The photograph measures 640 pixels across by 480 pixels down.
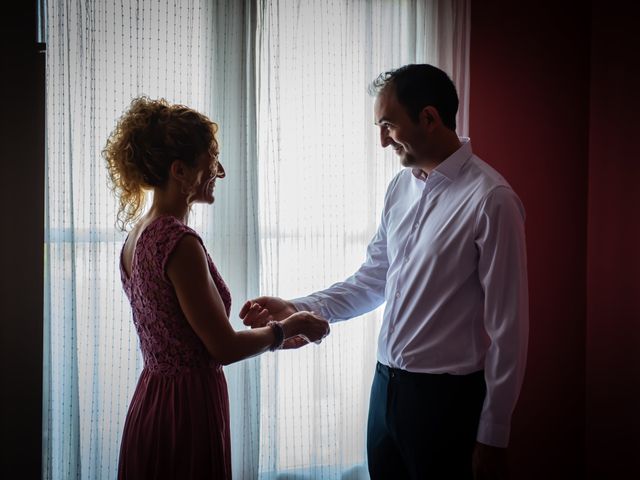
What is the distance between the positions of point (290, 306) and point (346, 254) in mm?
619

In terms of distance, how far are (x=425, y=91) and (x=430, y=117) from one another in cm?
8

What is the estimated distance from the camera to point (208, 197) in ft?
5.52

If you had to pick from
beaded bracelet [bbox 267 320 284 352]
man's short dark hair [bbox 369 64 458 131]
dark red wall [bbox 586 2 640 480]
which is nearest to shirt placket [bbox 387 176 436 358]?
man's short dark hair [bbox 369 64 458 131]

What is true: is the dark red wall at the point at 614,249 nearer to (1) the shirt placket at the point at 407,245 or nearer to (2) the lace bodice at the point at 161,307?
(1) the shirt placket at the point at 407,245

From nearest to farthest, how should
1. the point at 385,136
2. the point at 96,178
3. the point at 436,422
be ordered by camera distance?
the point at 436,422, the point at 385,136, the point at 96,178

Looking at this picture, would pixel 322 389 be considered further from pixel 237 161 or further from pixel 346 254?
pixel 237 161

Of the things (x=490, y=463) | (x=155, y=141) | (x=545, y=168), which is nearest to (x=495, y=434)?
(x=490, y=463)

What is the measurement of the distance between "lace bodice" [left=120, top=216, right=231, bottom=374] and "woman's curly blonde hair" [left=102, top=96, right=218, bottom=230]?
0.54ft

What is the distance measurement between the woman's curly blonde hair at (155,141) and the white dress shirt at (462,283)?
0.70 metres

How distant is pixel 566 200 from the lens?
110 inches

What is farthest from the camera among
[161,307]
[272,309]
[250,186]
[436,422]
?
[250,186]

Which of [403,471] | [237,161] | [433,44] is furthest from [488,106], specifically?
[403,471]

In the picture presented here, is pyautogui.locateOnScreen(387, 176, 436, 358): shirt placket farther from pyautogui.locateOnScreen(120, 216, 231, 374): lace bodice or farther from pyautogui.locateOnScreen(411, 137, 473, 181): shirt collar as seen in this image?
pyautogui.locateOnScreen(120, 216, 231, 374): lace bodice

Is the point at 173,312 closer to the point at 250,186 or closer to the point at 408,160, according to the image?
the point at 408,160
